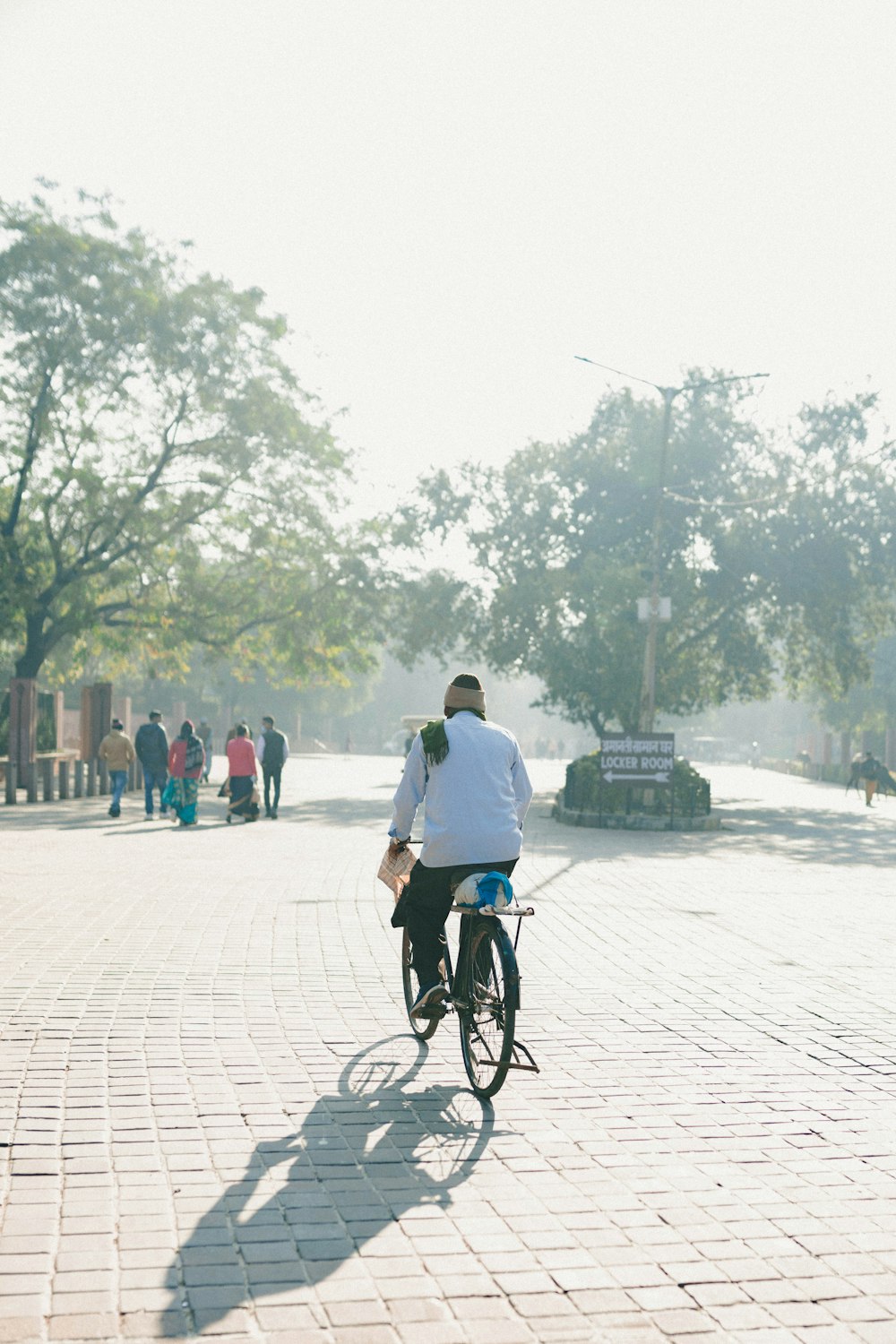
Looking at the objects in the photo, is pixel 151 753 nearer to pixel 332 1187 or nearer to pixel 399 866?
pixel 399 866

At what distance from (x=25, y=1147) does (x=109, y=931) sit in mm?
5234

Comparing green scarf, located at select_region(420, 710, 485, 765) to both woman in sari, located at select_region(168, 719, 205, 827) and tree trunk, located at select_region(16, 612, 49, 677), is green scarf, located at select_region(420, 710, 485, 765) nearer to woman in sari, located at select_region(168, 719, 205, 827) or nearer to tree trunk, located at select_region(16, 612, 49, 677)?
woman in sari, located at select_region(168, 719, 205, 827)

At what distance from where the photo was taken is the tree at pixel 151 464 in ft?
99.9

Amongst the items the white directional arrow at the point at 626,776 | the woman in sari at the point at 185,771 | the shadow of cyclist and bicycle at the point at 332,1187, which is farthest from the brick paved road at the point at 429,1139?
the white directional arrow at the point at 626,776

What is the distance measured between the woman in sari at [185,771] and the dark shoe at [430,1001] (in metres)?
14.3

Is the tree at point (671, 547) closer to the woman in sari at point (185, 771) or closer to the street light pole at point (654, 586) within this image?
the street light pole at point (654, 586)

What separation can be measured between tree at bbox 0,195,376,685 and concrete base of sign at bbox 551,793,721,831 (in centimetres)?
1256

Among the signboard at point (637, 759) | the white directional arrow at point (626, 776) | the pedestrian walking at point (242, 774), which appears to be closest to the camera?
the pedestrian walking at point (242, 774)

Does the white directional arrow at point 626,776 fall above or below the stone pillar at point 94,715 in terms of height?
below

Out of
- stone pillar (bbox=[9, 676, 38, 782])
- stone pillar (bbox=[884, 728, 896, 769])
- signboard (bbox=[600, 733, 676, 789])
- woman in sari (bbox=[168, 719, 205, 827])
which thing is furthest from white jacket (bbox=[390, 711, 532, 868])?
stone pillar (bbox=[884, 728, 896, 769])

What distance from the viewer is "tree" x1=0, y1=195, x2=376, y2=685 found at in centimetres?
3044

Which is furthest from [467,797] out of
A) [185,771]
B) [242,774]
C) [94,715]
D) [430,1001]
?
[94,715]

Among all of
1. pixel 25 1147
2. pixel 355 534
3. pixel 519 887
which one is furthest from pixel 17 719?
pixel 25 1147

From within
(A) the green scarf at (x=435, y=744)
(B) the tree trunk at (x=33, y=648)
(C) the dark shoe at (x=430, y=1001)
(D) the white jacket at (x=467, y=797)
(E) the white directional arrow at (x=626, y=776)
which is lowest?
(C) the dark shoe at (x=430, y=1001)
